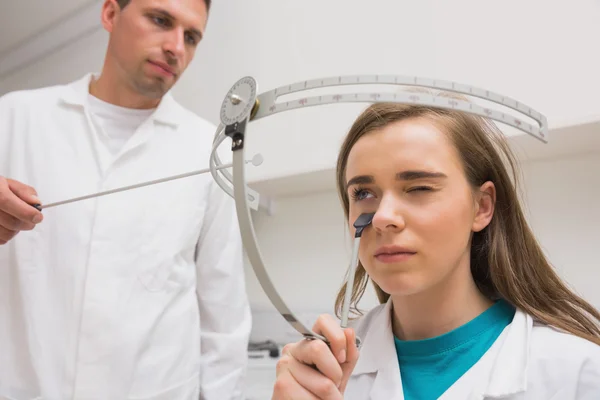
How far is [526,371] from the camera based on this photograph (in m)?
0.68

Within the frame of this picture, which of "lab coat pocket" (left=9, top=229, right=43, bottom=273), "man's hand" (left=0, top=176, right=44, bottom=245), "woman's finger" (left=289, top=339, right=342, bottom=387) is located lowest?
"woman's finger" (left=289, top=339, right=342, bottom=387)

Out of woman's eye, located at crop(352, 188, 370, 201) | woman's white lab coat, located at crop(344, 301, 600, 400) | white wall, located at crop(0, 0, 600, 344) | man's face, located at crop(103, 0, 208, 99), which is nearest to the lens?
woman's white lab coat, located at crop(344, 301, 600, 400)

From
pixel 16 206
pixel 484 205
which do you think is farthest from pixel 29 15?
pixel 484 205

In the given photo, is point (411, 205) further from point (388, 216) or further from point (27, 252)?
point (27, 252)

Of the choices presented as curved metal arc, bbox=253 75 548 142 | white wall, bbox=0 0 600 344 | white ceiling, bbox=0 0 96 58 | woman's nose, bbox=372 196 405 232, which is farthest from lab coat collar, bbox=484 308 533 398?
white ceiling, bbox=0 0 96 58

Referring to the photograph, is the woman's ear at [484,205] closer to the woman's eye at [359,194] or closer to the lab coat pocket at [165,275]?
the woman's eye at [359,194]

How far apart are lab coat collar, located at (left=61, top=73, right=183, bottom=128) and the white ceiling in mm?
1299

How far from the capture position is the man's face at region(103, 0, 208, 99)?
1.11 meters

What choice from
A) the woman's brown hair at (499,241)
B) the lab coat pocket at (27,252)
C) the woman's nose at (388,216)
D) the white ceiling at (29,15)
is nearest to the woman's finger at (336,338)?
the woman's nose at (388,216)

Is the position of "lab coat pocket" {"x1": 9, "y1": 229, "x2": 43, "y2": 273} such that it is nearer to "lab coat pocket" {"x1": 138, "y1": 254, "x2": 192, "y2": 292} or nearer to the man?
the man

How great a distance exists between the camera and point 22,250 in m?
1.01

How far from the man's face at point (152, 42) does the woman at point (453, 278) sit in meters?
0.47

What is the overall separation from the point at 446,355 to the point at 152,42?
2.82ft

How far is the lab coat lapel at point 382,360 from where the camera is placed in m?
0.77
